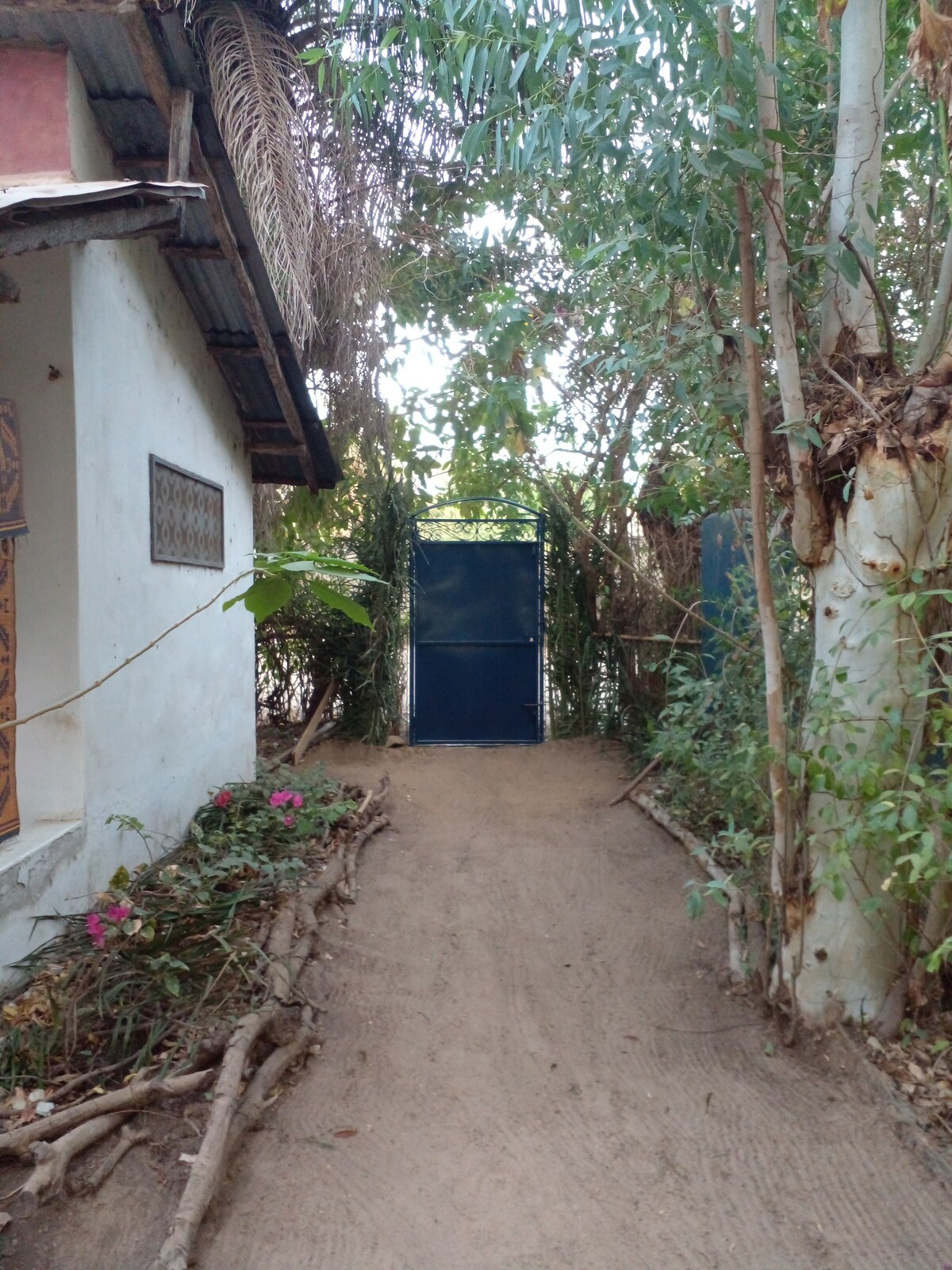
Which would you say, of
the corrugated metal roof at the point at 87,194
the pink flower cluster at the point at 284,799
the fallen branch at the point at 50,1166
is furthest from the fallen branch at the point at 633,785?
the corrugated metal roof at the point at 87,194

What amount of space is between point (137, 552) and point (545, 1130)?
320 centimetres

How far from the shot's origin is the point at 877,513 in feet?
12.5

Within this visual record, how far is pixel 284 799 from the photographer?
612cm

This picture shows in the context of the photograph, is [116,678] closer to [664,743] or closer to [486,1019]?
[486,1019]

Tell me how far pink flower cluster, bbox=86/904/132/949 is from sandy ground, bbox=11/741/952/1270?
36.5 inches

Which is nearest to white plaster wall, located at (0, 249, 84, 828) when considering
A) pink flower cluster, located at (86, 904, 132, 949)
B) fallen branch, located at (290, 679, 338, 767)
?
pink flower cluster, located at (86, 904, 132, 949)

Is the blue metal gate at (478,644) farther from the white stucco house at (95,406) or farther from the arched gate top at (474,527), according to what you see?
the white stucco house at (95,406)

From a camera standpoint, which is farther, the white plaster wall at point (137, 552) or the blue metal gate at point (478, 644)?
the blue metal gate at point (478, 644)

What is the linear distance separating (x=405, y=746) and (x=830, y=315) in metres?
6.21

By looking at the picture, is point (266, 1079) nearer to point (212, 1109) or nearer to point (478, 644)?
point (212, 1109)

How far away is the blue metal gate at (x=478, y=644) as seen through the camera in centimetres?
965

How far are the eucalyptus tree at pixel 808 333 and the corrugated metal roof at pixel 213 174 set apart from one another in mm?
813

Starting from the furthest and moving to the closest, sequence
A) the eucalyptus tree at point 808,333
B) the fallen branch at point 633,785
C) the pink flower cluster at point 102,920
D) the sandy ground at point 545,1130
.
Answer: the fallen branch at point 633,785 → the pink flower cluster at point 102,920 → the eucalyptus tree at point 808,333 → the sandy ground at point 545,1130

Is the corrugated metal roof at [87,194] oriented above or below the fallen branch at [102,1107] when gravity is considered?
above
